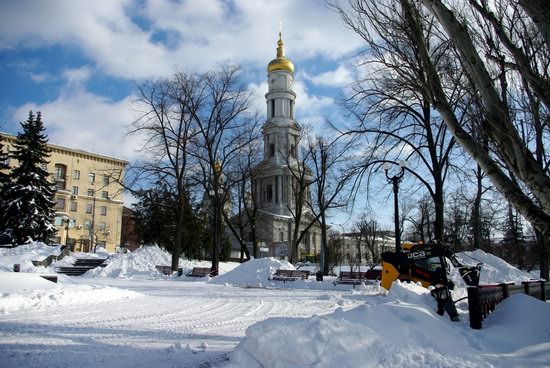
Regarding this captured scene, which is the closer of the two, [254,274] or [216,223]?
[254,274]

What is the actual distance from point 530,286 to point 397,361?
26.3 feet

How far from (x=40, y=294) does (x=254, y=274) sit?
14409 mm

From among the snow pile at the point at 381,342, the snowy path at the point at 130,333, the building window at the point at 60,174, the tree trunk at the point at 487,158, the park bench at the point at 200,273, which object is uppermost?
the building window at the point at 60,174

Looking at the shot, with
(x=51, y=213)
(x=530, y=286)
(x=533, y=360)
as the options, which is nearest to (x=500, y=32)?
(x=533, y=360)

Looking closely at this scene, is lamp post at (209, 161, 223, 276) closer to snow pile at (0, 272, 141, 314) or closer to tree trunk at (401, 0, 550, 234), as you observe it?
snow pile at (0, 272, 141, 314)

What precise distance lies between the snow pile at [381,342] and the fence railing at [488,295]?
0.40 metres

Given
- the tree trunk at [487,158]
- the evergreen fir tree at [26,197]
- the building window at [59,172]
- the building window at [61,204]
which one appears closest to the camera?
the tree trunk at [487,158]

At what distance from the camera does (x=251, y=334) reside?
5.45 meters

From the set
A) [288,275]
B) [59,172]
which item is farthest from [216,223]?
[59,172]

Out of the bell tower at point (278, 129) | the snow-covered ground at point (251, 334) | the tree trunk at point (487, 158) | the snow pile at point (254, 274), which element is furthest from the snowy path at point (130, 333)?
the bell tower at point (278, 129)

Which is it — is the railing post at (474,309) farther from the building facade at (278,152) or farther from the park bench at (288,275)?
the building facade at (278,152)

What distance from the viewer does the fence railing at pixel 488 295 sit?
24.5ft

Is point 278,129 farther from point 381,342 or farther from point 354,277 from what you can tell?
point 381,342

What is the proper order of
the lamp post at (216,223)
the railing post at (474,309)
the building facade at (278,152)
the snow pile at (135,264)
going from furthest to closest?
the building facade at (278,152), the lamp post at (216,223), the snow pile at (135,264), the railing post at (474,309)
